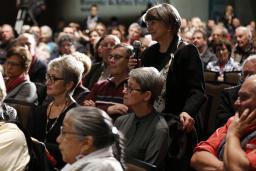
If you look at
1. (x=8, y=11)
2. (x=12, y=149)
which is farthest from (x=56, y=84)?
(x=8, y=11)

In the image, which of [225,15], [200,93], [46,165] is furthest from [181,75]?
[225,15]

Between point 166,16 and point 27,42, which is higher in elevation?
point 166,16

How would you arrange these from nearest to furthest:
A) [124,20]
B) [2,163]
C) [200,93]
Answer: [2,163] → [200,93] → [124,20]

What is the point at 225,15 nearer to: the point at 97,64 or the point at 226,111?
the point at 97,64

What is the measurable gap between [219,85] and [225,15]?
714cm

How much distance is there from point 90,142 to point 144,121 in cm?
106

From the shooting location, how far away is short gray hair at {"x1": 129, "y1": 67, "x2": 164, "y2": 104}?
3.54m

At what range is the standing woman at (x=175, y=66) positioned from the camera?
12.0 feet

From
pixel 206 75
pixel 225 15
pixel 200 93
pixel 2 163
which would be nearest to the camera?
pixel 2 163

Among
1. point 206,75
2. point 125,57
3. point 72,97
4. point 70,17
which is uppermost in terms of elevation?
point 125,57

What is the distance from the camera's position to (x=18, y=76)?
17.2 feet

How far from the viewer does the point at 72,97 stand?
449 centimetres

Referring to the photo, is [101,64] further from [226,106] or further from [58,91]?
[226,106]

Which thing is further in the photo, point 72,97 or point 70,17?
point 70,17
